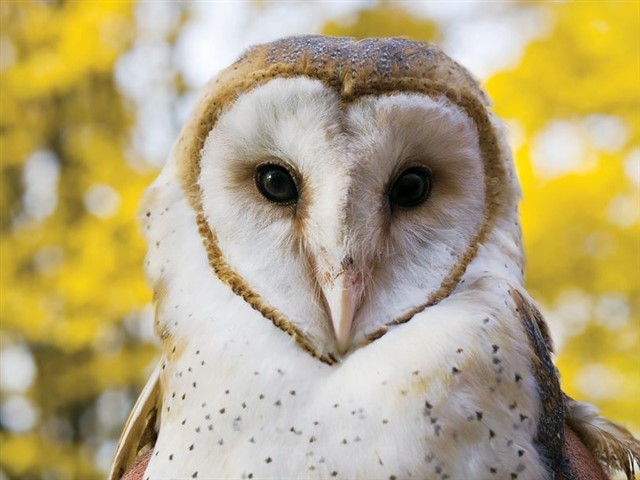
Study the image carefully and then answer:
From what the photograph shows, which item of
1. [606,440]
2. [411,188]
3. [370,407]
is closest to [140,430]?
[370,407]

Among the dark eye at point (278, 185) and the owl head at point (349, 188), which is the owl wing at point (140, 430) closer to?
the owl head at point (349, 188)

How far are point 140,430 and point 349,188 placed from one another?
46cm

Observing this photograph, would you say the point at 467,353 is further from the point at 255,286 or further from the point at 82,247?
the point at 82,247

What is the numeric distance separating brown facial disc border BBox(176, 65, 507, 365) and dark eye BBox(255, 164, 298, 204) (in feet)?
0.31

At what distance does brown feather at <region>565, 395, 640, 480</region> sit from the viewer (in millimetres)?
A: 950

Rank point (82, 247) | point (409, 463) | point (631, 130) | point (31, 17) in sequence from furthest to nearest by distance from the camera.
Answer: point (31, 17)
point (82, 247)
point (631, 130)
point (409, 463)

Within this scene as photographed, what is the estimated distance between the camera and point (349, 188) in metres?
0.80

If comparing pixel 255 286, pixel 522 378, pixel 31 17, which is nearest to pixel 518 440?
pixel 522 378

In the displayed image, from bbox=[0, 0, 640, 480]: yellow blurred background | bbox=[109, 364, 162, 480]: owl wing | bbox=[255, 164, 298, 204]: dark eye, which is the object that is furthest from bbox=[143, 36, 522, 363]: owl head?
bbox=[0, 0, 640, 480]: yellow blurred background

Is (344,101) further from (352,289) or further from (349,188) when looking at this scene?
(352,289)

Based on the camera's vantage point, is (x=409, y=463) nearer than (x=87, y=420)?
Yes

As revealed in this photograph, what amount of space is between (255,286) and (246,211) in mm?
90

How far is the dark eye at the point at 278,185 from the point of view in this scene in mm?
859

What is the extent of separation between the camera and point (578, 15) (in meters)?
2.65
